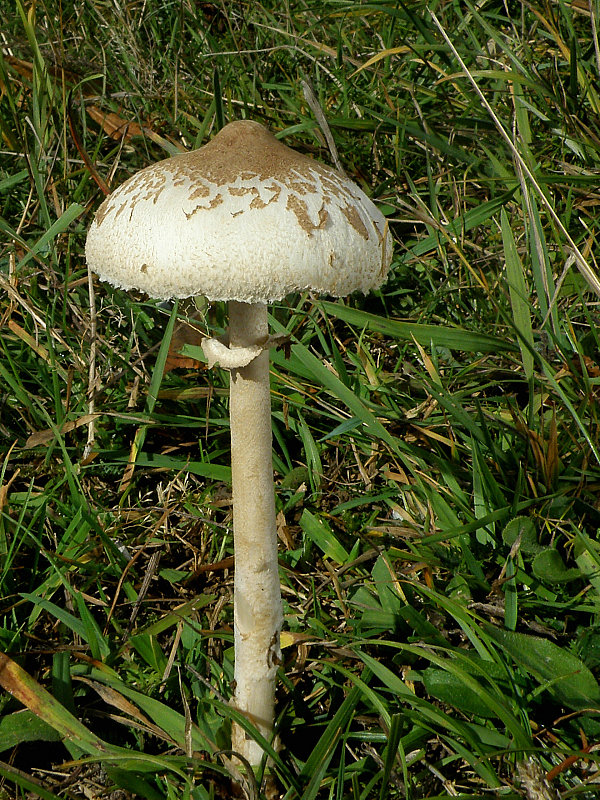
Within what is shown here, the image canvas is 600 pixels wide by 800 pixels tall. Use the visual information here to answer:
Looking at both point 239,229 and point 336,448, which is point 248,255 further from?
point 336,448

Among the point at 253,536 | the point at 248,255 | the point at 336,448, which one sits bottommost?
the point at 336,448

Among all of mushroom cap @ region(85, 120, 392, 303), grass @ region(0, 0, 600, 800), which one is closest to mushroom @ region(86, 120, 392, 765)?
mushroom cap @ region(85, 120, 392, 303)

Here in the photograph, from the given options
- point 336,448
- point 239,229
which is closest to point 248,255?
point 239,229

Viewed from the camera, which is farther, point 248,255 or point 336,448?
point 336,448

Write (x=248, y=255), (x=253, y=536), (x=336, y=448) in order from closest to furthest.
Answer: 1. (x=248, y=255)
2. (x=253, y=536)
3. (x=336, y=448)

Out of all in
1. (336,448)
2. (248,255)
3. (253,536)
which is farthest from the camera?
(336,448)

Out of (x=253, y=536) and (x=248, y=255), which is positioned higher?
(x=248, y=255)

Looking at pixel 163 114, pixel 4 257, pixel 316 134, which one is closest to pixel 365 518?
pixel 316 134
